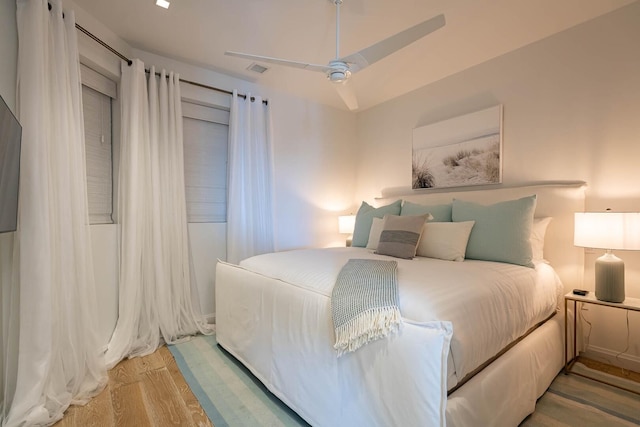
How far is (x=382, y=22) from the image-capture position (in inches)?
87.7

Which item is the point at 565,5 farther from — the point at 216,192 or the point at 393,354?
the point at 216,192

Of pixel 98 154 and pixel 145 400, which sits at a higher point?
pixel 98 154

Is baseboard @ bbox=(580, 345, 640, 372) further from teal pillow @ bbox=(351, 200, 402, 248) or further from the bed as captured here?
teal pillow @ bbox=(351, 200, 402, 248)

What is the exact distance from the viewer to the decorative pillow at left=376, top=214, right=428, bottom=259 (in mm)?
2230

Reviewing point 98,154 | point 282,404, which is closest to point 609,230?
point 282,404

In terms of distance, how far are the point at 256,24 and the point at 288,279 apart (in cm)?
192

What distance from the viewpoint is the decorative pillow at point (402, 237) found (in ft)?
7.32

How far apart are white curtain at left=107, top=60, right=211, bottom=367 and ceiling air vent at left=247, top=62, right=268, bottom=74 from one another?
696mm

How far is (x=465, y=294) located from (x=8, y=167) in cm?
214

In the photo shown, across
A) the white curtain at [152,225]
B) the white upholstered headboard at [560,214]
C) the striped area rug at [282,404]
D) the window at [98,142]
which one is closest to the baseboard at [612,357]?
the striped area rug at [282,404]

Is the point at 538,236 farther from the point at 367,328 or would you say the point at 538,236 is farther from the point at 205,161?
the point at 205,161

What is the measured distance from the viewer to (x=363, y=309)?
125cm

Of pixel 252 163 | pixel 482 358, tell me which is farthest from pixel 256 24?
pixel 482 358

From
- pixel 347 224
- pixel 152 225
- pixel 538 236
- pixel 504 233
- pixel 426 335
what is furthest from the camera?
pixel 347 224
